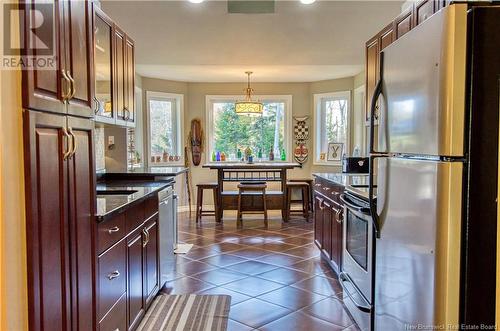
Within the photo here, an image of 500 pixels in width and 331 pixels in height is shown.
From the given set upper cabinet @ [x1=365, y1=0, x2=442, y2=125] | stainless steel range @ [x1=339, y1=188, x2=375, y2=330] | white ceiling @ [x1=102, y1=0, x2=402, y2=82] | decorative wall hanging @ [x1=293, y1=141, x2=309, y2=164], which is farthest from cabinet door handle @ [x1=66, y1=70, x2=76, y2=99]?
decorative wall hanging @ [x1=293, y1=141, x2=309, y2=164]

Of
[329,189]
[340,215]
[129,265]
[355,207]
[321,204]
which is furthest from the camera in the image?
[321,204]

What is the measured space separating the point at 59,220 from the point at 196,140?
6.09m

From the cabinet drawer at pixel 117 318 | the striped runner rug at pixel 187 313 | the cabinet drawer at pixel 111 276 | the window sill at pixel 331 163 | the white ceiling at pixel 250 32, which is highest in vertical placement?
the white ceiling at pixel 250 32

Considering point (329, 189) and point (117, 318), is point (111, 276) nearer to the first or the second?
point (117, 318)

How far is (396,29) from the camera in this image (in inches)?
120

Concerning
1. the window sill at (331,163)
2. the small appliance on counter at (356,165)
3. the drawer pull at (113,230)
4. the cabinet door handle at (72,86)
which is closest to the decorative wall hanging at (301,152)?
the window sill at (331,163)

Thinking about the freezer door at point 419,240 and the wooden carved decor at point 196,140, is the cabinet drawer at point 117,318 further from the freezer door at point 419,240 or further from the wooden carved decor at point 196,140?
the wooden carved decor at point 196,140

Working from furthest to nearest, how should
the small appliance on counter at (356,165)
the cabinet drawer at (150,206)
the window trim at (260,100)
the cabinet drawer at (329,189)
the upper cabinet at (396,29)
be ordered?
the window trim at (260,100) → the small appliance on counter at (356,165) → the cabinet drawer at (329,189) → the cabinet drawer at (150,206) → the upper cabinet at (396,29)

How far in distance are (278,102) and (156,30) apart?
3594mm

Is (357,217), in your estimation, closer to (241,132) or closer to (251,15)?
(251,15)

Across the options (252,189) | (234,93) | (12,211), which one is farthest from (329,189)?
(234,93)

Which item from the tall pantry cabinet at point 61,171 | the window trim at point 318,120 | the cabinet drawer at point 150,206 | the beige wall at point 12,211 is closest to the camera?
the beige wall at point 12,211

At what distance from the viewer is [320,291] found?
3324 millimetres

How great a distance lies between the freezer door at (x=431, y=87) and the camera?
136 centimetres
